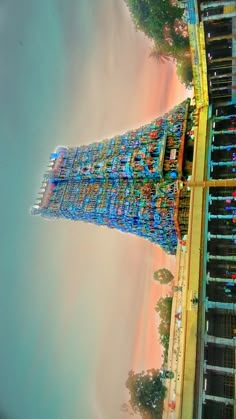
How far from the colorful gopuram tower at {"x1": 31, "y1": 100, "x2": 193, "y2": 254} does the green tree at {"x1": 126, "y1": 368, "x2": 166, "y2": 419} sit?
11821 millimetres

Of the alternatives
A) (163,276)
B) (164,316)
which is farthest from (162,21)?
(164,316)

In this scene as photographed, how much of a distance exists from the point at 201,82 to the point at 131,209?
475 inches

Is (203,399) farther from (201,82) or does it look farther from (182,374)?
(201,82)

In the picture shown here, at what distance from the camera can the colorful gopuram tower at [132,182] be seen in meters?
29.9

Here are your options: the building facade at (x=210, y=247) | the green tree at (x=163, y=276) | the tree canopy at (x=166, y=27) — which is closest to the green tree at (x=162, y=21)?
the tree canopy at (x=166, y=27)

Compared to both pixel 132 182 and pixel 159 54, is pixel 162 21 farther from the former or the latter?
pixel 132 182

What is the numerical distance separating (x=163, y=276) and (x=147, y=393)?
11.6 metres

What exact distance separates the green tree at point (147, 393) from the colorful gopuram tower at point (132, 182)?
1182 centimetres

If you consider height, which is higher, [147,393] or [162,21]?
[162,21]

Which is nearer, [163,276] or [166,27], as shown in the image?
[166,27]

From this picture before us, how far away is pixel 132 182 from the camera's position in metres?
32.2

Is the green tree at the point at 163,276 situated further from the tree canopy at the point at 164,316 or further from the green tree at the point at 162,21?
the green tree at the point at 162,21

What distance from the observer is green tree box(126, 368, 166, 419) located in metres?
32.1

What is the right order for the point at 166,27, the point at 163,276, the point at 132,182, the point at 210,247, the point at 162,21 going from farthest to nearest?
the point at 163,276
the point at 166,27
the point at 162,21
the point at 132,182
the point at 210,247
